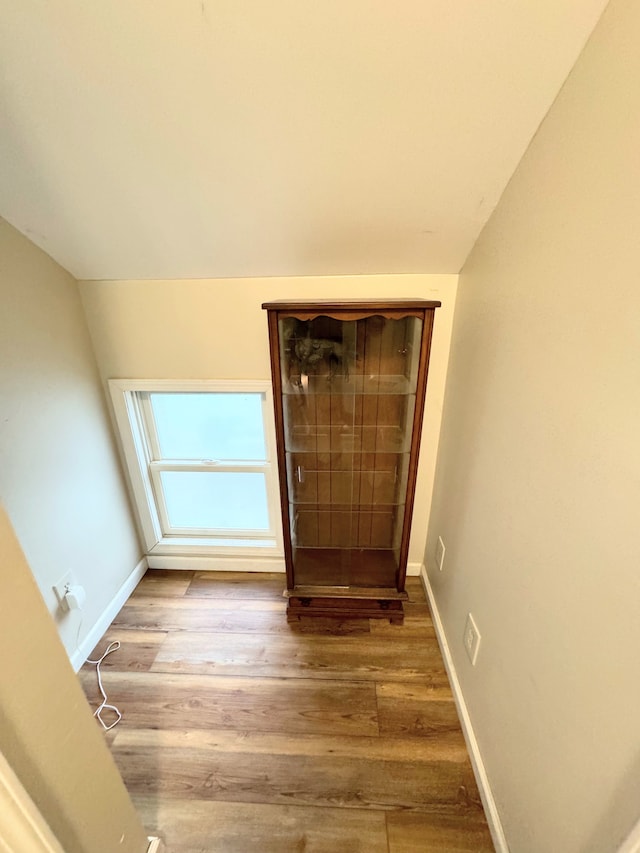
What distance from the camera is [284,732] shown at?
1.33 meters

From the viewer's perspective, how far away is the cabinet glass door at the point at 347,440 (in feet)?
4.88

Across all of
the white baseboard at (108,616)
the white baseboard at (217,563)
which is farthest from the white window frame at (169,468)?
the white baseboard at (108,616)

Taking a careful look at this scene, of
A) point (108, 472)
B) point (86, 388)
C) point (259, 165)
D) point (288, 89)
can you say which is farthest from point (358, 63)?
point (108, 472)

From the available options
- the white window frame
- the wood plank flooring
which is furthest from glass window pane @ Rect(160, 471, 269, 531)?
the wood plank flooring

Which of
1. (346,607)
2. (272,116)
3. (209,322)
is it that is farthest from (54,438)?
(346,607)

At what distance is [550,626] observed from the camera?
82cm

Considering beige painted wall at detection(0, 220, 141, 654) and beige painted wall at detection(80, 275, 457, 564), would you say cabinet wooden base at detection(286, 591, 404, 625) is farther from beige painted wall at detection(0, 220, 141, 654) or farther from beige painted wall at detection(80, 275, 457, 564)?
beige painted wall at detection(0, 220, 141, 654)

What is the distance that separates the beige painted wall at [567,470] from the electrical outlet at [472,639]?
48mm

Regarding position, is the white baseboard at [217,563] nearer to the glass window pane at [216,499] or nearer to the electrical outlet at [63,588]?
the glass window pane at [216,499]

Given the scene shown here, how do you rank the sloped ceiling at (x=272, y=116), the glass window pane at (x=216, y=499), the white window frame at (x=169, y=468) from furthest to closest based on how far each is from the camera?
the glass window pane at (x=216, y=499) → the white window frame at (x=169, y=468) → the sloped ceiling at (x=272, y=116)

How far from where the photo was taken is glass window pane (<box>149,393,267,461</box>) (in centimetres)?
180

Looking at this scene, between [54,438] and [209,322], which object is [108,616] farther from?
[209,322]

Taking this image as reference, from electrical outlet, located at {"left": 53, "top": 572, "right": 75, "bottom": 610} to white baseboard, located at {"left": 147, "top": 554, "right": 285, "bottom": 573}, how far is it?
1.89 ft

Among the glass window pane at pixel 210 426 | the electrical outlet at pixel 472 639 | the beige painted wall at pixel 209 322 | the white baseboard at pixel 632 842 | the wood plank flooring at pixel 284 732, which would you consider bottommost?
the wood plank flooring at pixel 284 732
